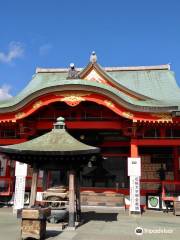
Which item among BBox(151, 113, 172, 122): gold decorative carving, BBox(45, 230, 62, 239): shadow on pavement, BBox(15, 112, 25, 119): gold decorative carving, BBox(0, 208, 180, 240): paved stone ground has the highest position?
BBox(15, 112, 25, 119): gold decorative carving

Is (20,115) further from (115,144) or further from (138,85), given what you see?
(138,85)

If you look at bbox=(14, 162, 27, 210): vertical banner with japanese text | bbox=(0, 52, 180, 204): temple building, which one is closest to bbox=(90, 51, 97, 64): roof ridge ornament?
bbox=(0, 52, 180, 204): temple building

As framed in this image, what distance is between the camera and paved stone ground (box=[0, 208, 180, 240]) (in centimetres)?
980

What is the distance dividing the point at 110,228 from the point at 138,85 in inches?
549

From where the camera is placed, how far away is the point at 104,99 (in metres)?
16.1

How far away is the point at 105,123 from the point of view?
17.2 meters

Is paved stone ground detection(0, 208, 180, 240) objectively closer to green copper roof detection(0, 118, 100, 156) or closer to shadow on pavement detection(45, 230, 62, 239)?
shadow on pavement detection(45, 230, 62, 239)

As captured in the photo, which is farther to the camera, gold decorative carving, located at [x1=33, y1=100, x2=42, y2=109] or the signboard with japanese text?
gold decorative carving, located at [x1=33, y1=100, x2=42, y2=109]

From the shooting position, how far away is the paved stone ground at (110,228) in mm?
9805

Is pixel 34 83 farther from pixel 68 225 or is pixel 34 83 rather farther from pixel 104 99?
pixel 68 225

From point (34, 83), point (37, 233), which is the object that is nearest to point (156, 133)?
point (37, 233)

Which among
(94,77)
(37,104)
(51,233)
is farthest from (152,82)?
(51,233)

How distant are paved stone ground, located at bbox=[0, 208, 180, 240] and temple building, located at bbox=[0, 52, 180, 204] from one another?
3.23 m

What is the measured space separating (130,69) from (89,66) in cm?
543
